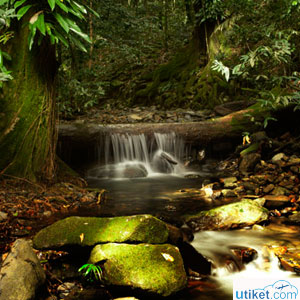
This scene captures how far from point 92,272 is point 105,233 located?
40 centimetres

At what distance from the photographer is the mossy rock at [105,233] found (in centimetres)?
301

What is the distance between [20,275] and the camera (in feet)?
7.68

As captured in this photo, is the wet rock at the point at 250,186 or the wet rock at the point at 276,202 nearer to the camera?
the wet rock at the point at 276,202

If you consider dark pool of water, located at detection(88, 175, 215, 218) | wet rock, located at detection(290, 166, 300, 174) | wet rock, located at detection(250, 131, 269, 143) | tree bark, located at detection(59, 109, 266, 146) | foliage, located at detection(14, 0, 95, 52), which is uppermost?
foliage, located at detection(14, 0, 95, 52)

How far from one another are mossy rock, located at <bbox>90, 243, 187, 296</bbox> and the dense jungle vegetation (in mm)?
2354

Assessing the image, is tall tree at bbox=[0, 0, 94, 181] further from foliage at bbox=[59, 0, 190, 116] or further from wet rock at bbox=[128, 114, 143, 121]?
wet rock at bbox=[128, 114, 143, 121]

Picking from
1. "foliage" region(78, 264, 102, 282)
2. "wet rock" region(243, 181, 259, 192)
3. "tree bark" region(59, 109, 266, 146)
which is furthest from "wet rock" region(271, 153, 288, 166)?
"foliage" region(78, 264, 102, 282)

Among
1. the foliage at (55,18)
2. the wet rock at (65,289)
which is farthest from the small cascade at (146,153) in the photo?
the wet rock at (65,289)

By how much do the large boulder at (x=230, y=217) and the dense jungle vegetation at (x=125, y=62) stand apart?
1952 millimetres

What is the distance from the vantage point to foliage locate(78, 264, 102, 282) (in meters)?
2.77

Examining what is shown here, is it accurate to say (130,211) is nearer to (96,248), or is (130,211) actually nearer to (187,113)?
(96,248)

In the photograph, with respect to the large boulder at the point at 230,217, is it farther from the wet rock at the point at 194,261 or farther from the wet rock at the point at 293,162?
the wet rock at the point at 293,162

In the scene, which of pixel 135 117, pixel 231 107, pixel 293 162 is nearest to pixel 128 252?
pixel 293 162

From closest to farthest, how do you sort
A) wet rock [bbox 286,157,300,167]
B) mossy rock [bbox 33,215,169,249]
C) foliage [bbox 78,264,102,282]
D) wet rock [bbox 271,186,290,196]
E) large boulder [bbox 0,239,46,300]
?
large boulder [bbox 0,239,46,300]
foliage [bbox 78,264,102,282]
mossy rock [bbox 33,215,169,249]
wet rock [bbox 271,186,290,196]
wet rock [bbox 286,157,300,167]
